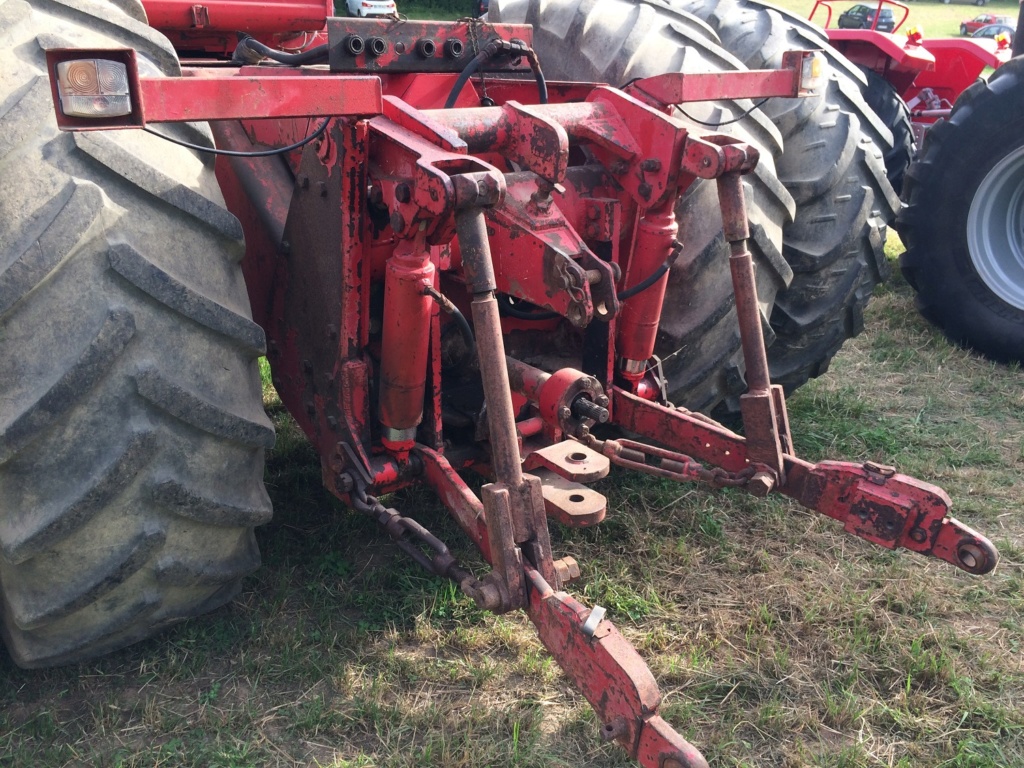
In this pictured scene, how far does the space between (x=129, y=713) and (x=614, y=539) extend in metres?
1.42

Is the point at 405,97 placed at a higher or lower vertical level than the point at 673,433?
higher

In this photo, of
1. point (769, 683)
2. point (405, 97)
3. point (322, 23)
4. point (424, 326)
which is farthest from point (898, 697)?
point (322, 23)

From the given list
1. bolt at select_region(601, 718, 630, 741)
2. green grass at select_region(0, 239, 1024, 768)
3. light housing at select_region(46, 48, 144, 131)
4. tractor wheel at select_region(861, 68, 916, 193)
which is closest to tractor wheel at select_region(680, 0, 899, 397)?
green grass at select_region(0, 239, 1024, 768)

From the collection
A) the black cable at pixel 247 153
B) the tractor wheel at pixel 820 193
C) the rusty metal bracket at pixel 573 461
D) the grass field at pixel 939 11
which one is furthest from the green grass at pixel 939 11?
the black cable at pixel 247 153

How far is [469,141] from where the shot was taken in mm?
2164

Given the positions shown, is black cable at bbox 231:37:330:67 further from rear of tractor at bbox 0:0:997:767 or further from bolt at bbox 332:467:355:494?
bolt at bbox 332:467:355:494

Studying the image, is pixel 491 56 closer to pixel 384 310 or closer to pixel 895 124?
pixel 384 310

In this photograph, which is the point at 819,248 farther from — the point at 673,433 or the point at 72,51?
the point at 72,51

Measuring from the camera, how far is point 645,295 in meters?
2.46

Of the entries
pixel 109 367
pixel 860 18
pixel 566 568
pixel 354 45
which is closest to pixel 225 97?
pixel 109 367

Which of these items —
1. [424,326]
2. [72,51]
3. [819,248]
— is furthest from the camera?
[819,248]

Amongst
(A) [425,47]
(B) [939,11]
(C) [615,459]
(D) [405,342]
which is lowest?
(B) [939,11]

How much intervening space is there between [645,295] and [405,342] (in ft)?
2.22

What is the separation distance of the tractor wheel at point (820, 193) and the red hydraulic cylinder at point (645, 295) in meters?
0.86
